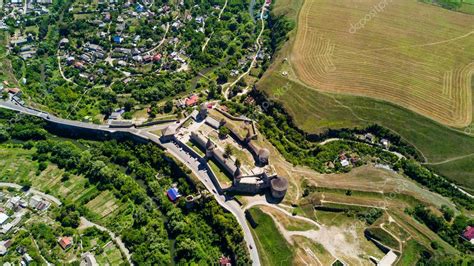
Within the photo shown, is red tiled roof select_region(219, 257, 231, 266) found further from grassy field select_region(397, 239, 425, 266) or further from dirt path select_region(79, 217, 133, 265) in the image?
grassy field select_region(397, 239, 425, 266)

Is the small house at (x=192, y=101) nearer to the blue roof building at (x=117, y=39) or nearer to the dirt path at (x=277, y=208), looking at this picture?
the dirt path at (x=277, y=208)

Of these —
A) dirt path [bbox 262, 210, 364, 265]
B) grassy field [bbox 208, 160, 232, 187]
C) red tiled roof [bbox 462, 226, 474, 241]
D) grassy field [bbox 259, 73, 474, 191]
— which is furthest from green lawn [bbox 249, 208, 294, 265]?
red tiled roof [bbox 462, 226, 474, 241]

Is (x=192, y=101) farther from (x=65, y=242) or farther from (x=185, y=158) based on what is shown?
(x=65, y=242)

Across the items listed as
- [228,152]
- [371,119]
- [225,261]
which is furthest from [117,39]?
[225,261]

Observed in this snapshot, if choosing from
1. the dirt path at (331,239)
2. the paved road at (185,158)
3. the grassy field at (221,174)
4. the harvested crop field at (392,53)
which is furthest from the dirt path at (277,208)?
the harvested crop field at (392,53)

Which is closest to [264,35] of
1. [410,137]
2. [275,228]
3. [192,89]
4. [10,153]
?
[192,89]

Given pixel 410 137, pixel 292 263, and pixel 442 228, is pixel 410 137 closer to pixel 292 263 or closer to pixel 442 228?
pixel 442 228
